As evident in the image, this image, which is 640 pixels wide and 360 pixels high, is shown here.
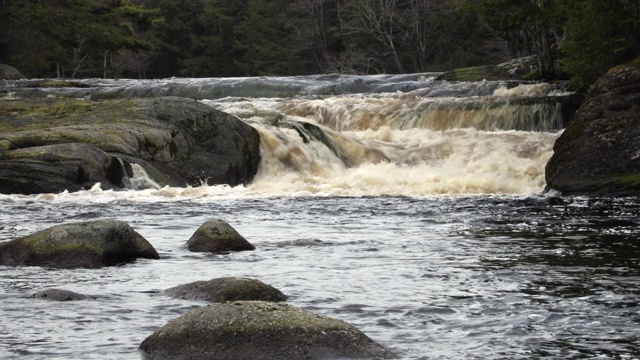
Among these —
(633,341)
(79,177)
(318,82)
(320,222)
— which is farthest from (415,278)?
(318,82)

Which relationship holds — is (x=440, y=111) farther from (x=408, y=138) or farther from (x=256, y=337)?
(x=256, y=337)

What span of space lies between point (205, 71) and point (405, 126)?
39.0 m

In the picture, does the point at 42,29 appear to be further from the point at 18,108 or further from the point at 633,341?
the point at 633,341

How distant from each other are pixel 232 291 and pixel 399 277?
81.0 inches

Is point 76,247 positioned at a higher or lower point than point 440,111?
lower

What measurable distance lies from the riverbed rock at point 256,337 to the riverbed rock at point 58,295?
205 cm

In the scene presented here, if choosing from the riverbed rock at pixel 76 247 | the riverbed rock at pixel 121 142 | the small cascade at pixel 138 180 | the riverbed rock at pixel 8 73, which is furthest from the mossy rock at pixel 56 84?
the riverbed rock at pixel 76 247

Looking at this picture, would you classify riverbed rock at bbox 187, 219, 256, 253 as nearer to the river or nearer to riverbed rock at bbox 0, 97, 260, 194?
the river

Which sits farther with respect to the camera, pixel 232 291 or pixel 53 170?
pixel 53 170

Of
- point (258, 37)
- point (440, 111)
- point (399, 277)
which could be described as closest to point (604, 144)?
point (440, 111)

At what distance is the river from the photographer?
23.3 feet

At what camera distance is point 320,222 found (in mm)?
14547

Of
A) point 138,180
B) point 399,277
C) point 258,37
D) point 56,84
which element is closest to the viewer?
point 399,277

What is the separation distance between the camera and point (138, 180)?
61.2 feet
